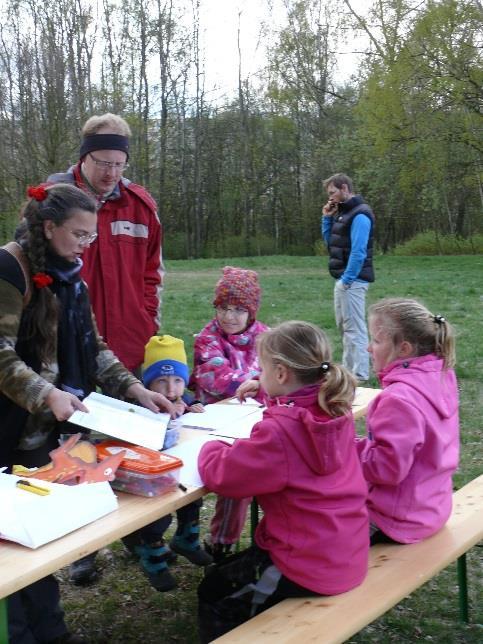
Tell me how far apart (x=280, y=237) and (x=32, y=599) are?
28.9 m

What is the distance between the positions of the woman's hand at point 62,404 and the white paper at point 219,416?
0.71m

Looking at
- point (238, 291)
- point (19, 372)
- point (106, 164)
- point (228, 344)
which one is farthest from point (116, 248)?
point (19, 372)

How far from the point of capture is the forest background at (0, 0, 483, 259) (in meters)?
20.8

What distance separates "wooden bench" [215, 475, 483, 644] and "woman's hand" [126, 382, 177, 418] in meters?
0.96

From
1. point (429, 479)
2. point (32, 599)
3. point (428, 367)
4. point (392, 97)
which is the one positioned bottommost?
point (32, 599)

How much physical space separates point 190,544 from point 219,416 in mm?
767

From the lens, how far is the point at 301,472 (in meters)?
2.43

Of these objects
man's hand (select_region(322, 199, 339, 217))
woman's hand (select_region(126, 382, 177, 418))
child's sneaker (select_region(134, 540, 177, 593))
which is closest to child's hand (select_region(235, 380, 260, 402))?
woman's hand (select_region(126, 382, 177, 418))

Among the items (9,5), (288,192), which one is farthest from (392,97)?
(9,5)

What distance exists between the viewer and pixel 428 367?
9.52 feet

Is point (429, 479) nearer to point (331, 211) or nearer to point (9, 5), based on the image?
point (331, 211)

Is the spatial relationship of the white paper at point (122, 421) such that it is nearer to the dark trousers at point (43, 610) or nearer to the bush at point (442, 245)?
the dark trousers at point (43, 610)

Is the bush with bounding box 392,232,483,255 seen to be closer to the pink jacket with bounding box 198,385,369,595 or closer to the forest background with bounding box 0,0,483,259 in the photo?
the forest background with bounding box 0,0,483,259

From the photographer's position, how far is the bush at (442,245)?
25.4m
